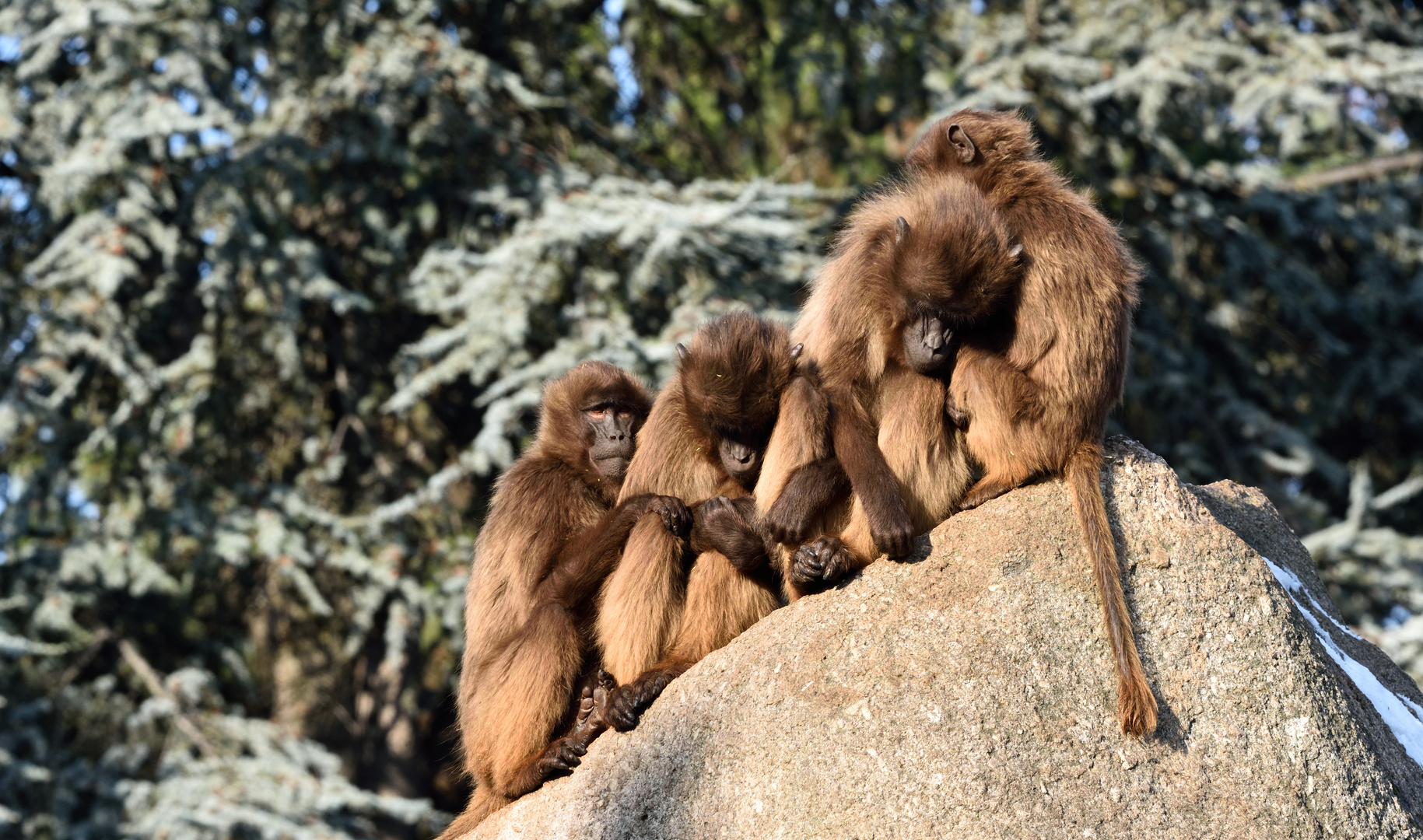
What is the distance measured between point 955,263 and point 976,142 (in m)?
1.03

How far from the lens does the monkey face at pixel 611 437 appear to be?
237 inches

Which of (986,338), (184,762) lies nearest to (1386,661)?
(986,338)

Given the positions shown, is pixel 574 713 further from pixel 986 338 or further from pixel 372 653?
pixel 372 653

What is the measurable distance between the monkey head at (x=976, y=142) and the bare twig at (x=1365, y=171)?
843 cm

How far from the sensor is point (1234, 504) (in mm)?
5891

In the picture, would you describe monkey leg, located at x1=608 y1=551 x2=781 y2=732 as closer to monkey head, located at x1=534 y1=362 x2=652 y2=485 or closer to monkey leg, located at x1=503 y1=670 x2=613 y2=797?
monkey leg, located at x1=503 y1=670 x2=613 y2=797

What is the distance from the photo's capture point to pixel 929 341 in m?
5.07

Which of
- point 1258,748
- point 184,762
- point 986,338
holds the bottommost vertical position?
point 184,762

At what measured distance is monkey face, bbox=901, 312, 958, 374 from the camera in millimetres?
5070

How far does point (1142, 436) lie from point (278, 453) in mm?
7903

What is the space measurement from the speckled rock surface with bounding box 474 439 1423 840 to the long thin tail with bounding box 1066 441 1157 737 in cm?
7

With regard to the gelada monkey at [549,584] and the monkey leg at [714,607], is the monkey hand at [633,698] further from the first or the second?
the gelada monkey at [549,584]

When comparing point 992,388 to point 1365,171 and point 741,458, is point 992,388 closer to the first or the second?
point 741,458

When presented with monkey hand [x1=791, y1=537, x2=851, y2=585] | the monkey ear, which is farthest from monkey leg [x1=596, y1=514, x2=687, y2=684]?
the monkey ear
